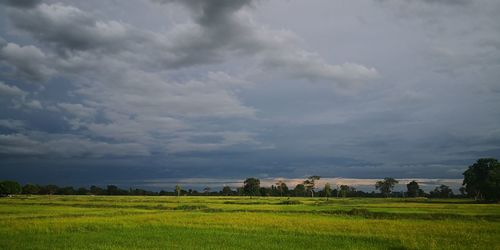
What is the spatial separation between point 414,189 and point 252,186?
2748 inches

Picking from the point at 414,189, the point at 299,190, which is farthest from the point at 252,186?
the point at 414,189

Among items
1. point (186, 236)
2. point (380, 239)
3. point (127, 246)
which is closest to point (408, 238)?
point (380, 239)

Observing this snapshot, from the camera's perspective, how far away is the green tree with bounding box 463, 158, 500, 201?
8950cm

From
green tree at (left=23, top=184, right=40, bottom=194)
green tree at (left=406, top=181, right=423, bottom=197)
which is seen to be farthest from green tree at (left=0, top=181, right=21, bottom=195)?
green tree at (left=406, top=181, right=423, bottom=197)

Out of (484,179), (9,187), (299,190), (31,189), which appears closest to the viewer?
(484,179)

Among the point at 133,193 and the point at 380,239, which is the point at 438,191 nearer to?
the point at 133,193

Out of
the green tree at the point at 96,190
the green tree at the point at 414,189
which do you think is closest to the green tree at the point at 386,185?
the green tree at the point at 414,189

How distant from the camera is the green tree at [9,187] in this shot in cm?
13275

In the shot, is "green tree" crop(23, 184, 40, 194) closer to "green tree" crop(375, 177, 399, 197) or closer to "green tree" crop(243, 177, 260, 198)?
"green tree" crop(243, 177, 260, 198)

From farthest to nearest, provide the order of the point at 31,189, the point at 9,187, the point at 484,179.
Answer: the point at 31,189
the point at 9,187
the point at 484,179

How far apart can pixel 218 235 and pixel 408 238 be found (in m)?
12.4

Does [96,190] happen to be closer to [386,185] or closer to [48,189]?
[48,189]

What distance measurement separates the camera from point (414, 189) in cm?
17588

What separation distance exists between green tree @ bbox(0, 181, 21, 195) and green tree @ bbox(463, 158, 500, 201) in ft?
453
